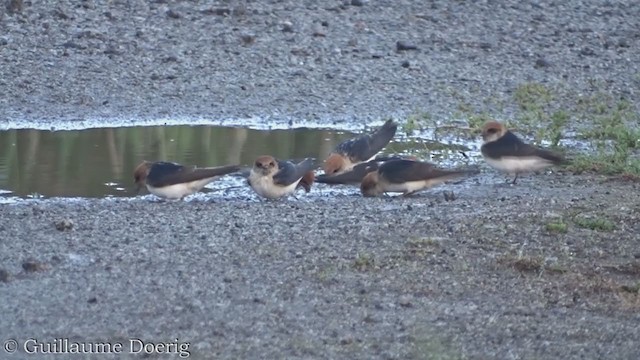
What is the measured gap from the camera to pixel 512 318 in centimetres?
758

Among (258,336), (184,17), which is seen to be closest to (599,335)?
(258,336)

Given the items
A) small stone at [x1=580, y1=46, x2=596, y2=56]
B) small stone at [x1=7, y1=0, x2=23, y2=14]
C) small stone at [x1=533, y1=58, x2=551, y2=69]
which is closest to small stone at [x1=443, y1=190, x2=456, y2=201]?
small stone at [x1=533, y1=58, x2=551, y2=69]

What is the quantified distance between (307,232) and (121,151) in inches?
152

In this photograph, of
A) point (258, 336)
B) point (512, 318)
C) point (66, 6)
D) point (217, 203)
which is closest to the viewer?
point (258, 336)

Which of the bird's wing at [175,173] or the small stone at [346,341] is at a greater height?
the small stone at [346,341]

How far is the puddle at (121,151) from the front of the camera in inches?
456

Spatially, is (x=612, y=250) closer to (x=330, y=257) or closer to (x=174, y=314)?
(x=330, y=257)

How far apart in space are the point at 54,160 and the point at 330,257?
4340mm

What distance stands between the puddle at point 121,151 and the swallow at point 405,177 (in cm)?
123

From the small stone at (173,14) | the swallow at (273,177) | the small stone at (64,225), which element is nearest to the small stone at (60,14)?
the small stone at (173,14)

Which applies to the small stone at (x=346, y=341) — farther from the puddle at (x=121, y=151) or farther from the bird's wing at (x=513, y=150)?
the bird's wing at (x=513, y=150)

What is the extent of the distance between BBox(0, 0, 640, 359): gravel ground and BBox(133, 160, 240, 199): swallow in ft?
0.49

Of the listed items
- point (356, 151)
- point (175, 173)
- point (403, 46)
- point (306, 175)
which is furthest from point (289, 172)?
point (403, 46)

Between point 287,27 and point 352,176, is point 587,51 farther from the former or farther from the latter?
point 352,176
